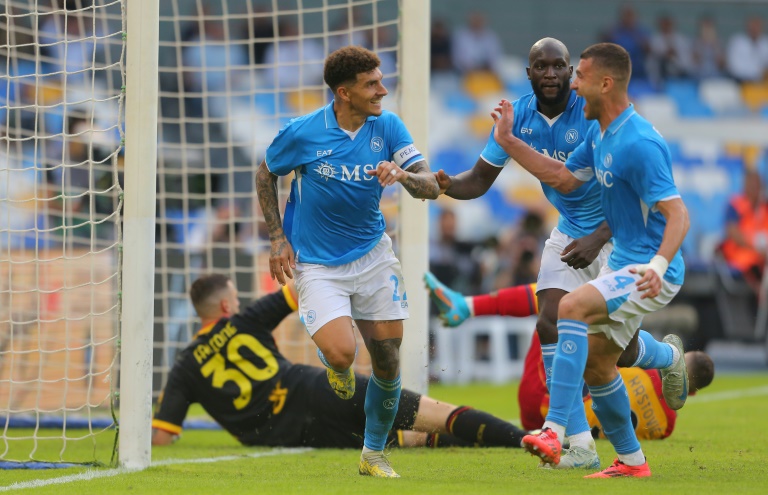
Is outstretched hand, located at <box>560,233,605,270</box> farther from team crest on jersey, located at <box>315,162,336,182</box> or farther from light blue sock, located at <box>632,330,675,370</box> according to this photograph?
team crest on jersey, located at <box>315,162,336,182</box>

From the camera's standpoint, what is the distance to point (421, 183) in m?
6.35

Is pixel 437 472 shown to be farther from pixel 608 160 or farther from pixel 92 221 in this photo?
pixel 92 221

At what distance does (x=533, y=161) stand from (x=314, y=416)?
2776 mm

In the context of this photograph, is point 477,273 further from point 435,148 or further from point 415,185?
point 415,185

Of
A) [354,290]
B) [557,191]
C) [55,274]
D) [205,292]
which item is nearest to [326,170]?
[354,290]

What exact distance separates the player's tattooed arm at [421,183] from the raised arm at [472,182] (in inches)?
18.1

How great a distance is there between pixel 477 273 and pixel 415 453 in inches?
379

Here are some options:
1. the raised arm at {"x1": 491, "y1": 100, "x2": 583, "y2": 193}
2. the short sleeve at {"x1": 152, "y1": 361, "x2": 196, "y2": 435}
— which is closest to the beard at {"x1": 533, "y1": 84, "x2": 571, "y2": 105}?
the raised arm at {"x1": 491, "y1": 100, "x2": 583, "y2": 193}

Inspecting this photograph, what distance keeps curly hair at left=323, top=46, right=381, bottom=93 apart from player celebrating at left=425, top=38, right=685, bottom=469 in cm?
84

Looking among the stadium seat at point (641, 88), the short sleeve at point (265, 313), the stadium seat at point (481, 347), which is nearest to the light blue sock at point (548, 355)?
the short sleeve at point (265, 313)

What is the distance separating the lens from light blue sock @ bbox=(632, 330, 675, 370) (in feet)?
22.6

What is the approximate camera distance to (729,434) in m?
9.13

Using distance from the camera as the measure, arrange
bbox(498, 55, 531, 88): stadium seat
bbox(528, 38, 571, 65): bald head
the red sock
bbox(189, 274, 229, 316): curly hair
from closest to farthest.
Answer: bbox(528, 38, 571, 65): bald head
bbox(189, 274, 229, 316): curly hair
the red sock
bbox(498, 55, 531, 88): stadium seat

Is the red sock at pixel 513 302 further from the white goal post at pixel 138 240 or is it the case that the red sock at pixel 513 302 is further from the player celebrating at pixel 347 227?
the white goal post at pixel 138 240
